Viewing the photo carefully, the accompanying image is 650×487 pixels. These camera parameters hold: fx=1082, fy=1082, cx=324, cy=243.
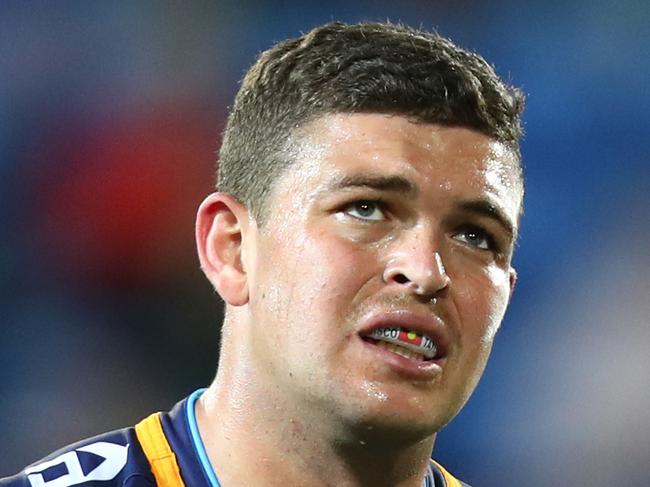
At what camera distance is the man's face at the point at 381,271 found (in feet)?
7.21

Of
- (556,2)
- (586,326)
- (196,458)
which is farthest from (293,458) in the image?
(556,2)

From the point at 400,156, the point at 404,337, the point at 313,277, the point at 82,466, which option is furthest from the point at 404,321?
the point at 82,466

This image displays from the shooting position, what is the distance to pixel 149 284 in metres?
4.82

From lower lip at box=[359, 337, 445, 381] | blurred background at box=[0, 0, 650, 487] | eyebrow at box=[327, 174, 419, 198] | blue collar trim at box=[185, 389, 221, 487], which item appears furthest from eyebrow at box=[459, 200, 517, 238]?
blurred background at box=[0, 0, 650, 487]

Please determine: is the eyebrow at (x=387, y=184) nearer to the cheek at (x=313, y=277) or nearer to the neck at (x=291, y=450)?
the cheek at (x=313, y=277)

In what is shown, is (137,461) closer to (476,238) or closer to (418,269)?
(418,269)

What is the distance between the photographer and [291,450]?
236cm

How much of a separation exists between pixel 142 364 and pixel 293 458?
2.44 meters

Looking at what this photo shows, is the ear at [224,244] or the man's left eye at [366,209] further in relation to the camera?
the ear at [224,244]

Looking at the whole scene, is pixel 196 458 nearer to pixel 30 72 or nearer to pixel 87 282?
pixel 87 282

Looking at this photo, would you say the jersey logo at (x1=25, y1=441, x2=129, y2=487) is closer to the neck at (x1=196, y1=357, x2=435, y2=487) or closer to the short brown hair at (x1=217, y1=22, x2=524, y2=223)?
the neck at (x1=196, y1=357, x2=435, y2=487)

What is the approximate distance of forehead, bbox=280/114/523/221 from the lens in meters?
2.30

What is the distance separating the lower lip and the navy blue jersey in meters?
0.50

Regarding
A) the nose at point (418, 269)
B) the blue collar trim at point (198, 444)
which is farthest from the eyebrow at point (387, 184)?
the blue collar trim at point (198, 444)
